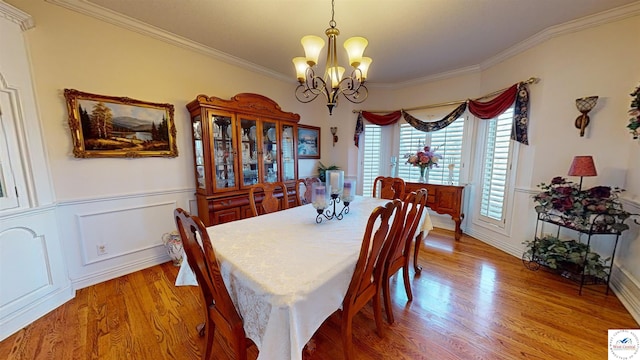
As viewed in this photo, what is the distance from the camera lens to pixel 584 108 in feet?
7.19

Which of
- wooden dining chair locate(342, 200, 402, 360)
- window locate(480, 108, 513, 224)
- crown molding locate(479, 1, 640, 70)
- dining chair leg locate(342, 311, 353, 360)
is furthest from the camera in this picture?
window locate(480, 108, 513, 224)

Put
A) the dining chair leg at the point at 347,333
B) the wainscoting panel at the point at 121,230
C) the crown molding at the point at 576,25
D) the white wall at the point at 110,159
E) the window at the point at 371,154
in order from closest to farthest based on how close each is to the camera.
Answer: the dining chair leg at the point at 347,333, the white wall at the point at 110,159, the crown molding at the point at 576,25, the wainscoting panel at the point at 121,230, the window at the point at 371,154

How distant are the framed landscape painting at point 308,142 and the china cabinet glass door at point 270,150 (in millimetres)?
811

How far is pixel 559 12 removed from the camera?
207 centimetres

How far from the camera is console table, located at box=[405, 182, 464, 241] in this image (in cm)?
326

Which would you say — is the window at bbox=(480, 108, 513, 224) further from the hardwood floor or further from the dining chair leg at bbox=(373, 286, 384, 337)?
the dining chair leg at bbox=(373, 286, 384, 337)

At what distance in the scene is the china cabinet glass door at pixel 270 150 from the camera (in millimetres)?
3047

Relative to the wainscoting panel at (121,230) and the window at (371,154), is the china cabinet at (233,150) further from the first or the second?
the window at (371,154)

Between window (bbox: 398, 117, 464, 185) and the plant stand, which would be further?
window (bbox: 398, 117, 464, 185)

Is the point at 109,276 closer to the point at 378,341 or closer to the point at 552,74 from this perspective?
the point at 378,341

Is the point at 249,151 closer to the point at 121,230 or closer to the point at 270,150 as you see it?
the point at 270,150

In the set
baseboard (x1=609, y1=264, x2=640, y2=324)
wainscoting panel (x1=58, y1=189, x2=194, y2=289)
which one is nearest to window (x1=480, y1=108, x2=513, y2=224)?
baseboard (x1=609, y1=264, x2=640, y2=324)

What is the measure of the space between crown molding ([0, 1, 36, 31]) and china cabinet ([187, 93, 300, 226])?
1177 mm

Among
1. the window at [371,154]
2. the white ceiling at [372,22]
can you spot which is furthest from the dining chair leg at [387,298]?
the window at [371,154]
